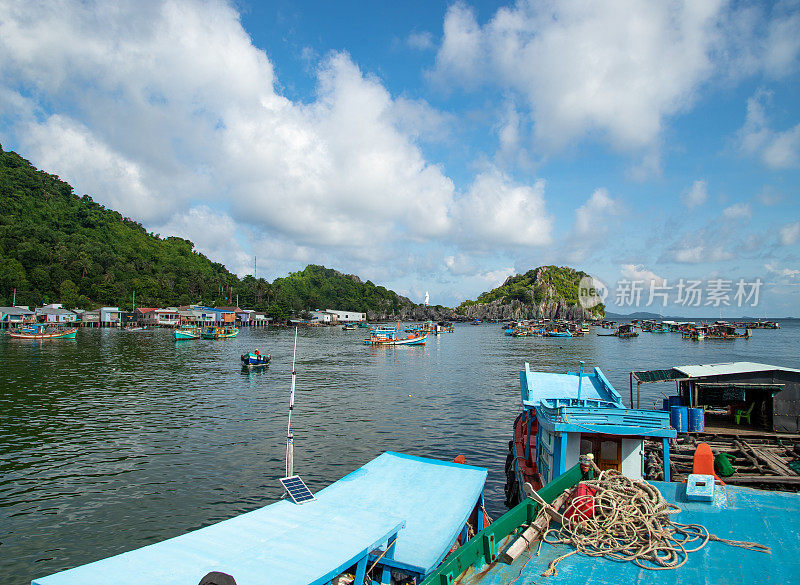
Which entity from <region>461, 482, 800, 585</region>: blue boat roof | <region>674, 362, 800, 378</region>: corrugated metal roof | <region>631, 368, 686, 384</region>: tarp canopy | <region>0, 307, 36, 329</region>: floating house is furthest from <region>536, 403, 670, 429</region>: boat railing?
<region>0, 307, 36, 329</region>: floating house

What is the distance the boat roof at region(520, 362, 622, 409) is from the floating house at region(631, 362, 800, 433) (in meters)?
2.75

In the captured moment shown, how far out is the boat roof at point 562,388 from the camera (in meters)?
20.5

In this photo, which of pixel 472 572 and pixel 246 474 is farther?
pixel 246 474

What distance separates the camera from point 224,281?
186 meters

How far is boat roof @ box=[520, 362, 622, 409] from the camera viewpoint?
20.5 meters

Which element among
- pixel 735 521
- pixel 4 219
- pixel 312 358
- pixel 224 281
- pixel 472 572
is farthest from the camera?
pixel 224 281

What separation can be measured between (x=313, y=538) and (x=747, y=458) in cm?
1693

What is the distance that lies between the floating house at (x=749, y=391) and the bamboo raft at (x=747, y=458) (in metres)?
1.35

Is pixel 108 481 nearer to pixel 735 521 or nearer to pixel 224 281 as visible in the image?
pixel 735 521

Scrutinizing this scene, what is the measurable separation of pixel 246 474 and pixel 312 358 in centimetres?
4881

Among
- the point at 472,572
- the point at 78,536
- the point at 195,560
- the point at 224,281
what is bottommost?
the point at 78,536

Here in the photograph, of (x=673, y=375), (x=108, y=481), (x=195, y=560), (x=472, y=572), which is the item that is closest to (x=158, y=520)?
(x=108, y=481)

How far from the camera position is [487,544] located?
6.75 meters

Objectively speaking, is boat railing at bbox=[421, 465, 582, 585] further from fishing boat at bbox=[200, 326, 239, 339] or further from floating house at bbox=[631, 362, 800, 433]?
fishing boat at bbox=[200, 326, 239, 339]
